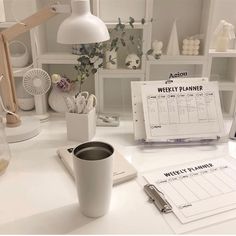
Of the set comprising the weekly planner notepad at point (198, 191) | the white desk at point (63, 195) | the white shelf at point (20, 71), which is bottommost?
the white desk at point (63, 195)

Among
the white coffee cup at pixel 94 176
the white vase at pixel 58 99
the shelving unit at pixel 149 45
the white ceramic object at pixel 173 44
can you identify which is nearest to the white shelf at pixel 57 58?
the shelving unit at pixel 149 45

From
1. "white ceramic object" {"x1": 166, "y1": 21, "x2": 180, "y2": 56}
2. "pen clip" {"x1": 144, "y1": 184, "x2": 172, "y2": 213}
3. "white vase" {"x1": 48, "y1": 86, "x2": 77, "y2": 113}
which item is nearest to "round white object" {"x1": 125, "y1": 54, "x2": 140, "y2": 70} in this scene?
"white ceramic object" {"x1": 166, "y1": 21, "x2": 180, "y2": 56}

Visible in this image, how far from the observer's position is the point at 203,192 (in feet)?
2.38

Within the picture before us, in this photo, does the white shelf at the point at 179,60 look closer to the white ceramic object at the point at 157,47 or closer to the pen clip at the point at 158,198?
the white ceramic object at the point at 157,47

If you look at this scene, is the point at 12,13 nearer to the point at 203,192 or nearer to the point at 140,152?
the point at 140,152

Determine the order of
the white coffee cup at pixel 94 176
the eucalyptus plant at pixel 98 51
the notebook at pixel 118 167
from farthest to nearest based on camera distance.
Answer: the eucalyptus plant at pixel 98 51
the notebook at pixel 118 167
the white coffee cup at pixel 94 176

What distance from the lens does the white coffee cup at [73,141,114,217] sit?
61cm

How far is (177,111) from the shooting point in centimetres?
99

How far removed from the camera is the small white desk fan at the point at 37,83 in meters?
1.12

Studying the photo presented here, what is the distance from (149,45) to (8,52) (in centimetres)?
52

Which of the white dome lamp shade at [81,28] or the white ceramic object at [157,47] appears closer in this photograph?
the white dome lamp shade at [81,28]

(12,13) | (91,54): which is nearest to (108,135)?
(91,54)

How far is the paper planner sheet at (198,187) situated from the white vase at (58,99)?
538 millimetres

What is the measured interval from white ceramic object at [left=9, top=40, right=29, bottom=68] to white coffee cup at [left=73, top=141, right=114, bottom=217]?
668mm
